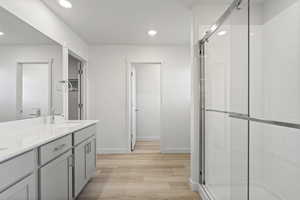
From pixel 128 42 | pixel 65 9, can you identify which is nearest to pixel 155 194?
pixel 65 9

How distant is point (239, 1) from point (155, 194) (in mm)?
2285

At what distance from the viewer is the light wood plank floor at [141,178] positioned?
2.47 meters

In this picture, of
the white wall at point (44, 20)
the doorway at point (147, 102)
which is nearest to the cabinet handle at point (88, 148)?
the white wall at point (44, 20)

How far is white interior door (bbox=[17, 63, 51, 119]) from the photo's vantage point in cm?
216

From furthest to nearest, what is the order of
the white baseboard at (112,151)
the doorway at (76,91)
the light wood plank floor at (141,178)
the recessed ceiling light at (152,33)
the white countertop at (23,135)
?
the white baseboard at (112,151) → the doorway at (76,91) → the recessed ceiling light at (152,33) → the light wood plank floor at (141,178) → the white countertop at (23,135)

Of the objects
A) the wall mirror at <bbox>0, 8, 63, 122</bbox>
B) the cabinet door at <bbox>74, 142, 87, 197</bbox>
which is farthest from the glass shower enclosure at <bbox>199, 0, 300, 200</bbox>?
the wall mirror at <bbox>0, 8, 63, 122</bbox>

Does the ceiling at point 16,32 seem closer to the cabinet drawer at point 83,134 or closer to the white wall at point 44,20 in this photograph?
the white wall at point 44,20

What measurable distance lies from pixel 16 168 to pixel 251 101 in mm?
2219

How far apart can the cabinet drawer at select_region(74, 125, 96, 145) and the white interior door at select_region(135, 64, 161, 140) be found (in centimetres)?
319

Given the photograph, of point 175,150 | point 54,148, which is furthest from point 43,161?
point 175,150

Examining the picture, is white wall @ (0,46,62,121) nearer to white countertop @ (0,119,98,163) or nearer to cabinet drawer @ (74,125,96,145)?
white countertop @ (0,119,98,163)

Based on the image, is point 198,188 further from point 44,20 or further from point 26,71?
point 44,20

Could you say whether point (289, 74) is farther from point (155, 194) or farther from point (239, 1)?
point (155, 194)

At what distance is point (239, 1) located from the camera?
170 centimetres
